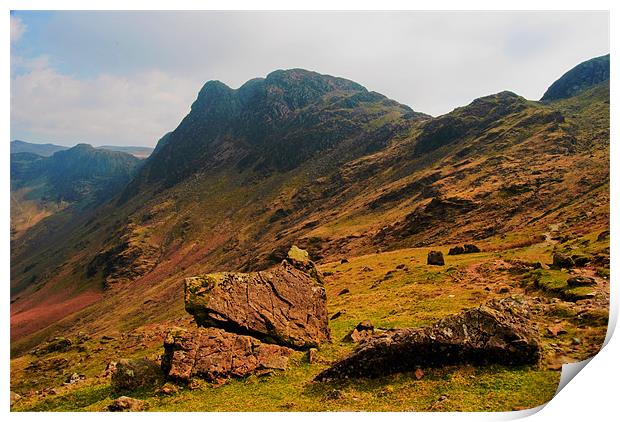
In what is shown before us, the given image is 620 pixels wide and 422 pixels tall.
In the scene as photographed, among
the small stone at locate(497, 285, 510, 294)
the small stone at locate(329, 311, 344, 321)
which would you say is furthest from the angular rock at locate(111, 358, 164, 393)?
the small stone at locate(497, 285, 510, 294)

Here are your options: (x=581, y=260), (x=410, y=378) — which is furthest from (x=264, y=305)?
(x=581, y=260)

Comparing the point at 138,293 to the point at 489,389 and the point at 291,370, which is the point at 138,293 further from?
the point at 489,389

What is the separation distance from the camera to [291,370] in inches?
792

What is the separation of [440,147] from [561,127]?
1512 inches

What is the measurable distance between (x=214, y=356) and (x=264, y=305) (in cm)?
431

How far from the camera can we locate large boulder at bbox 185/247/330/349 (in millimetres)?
21797

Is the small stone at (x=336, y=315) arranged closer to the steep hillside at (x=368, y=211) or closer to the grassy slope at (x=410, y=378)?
the grassy slope at (x=410, y=378)

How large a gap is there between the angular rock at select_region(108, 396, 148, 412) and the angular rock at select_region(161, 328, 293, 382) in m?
1.90

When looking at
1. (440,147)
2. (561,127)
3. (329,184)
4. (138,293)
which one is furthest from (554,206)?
(138,293)

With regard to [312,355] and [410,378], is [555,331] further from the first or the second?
[312,355]

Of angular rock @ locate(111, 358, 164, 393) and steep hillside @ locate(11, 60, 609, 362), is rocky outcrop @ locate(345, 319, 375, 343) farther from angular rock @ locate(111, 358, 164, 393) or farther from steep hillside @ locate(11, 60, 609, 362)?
steep hillside @ locate(11, 60, 609, 362)

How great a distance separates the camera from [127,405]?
17.4 metres

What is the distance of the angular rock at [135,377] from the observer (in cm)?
1992
